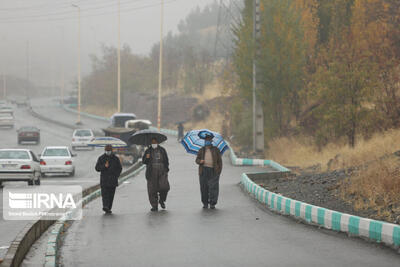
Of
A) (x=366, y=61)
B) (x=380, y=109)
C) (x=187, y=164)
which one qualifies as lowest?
(x=187, y=164)

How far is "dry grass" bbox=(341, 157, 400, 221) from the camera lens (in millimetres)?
14099

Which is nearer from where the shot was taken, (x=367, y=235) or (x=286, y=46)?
(x=367, y=235)

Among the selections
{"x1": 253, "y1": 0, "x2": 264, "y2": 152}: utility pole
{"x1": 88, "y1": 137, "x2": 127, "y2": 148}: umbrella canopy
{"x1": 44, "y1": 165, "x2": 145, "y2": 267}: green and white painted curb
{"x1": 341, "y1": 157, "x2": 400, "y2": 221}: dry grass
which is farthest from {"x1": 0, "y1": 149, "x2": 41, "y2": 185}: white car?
{"x1": 253, "y1": 0, "x2": 264, "y2": 152}: utility pole

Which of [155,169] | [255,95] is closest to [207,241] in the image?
[155,169]

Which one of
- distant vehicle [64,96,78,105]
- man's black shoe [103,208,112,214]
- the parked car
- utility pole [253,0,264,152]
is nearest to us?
man's black shoe [103,208,112,214]

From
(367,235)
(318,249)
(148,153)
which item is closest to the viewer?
(318,249)

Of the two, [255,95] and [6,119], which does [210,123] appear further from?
[255,95]

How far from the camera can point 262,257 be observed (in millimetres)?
10070

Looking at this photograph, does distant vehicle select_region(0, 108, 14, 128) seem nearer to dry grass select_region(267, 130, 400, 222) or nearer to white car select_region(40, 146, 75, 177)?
dry grass select_region(267, 130, 400, 222)

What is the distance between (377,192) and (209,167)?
156 inches


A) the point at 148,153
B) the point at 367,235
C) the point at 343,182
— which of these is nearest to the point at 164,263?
the point at 367,235

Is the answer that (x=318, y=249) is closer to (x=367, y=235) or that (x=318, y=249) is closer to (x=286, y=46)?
(x=367, y=235)

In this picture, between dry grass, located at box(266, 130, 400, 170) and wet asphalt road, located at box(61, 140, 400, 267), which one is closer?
wet asphalt road, located at box(61, 140, 400, 267)

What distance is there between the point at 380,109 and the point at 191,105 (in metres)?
52.3
